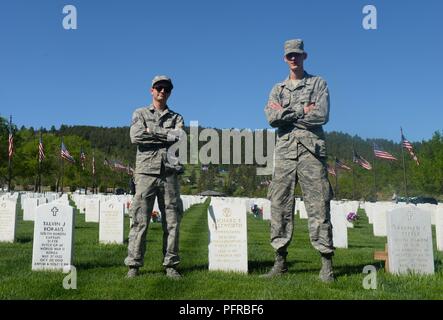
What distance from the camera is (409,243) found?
21.1 ft

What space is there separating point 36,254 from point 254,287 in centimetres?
331

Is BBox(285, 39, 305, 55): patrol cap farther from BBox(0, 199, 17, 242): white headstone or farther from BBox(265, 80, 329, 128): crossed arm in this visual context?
BBox(0, 199, 17, 242): white headstone

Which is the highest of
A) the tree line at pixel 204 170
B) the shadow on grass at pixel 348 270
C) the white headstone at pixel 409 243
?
the tree line at pixel 204 170

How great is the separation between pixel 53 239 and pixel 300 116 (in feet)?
12.7

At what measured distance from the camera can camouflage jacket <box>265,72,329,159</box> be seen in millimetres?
5988

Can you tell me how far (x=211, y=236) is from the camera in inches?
264

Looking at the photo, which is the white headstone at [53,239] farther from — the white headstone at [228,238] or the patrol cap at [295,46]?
the patrol cap at [295,46]

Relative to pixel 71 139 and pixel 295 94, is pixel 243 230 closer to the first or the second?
pixel 295 94

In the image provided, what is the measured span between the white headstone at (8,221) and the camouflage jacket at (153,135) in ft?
20.0

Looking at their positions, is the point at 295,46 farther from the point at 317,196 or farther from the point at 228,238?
the point at 228,238

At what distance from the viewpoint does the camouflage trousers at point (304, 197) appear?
5.89m

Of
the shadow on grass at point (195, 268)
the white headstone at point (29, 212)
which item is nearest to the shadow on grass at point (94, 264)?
the shadow on grass at point (195, 268)
